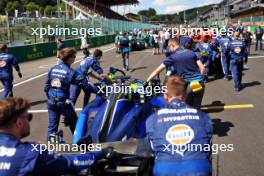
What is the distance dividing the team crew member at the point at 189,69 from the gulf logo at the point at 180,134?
360cm

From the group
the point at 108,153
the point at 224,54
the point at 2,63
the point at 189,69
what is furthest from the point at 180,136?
the point at 224,54

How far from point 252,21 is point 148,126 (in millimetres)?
46399

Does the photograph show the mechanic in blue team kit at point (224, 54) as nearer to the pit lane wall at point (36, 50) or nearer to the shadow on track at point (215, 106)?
the shadow on track at point (215, 106)

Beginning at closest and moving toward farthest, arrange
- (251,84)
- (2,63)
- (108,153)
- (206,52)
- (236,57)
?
(108,153) → (2,63) → (236,57) → (251,84) → (206,52)

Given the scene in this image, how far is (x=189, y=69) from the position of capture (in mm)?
7129

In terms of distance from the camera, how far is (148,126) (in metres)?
3.63

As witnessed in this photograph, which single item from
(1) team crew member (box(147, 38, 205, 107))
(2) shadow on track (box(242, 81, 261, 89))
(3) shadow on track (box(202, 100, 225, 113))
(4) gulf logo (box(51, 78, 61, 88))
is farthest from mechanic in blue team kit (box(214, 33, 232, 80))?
(4) gulf logo (box(51, 78, 61, 88))

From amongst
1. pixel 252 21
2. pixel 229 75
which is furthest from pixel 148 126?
pixel 252 21

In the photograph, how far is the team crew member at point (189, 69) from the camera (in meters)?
7.00

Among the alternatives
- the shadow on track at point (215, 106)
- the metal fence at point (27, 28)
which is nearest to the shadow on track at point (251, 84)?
the shadow on track at point (215, 106)

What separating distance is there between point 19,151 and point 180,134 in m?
1.45

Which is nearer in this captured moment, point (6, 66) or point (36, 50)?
point (6, 66)

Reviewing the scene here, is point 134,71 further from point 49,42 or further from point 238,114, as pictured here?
point 49,42

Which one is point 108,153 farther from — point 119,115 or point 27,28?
point 27,28
